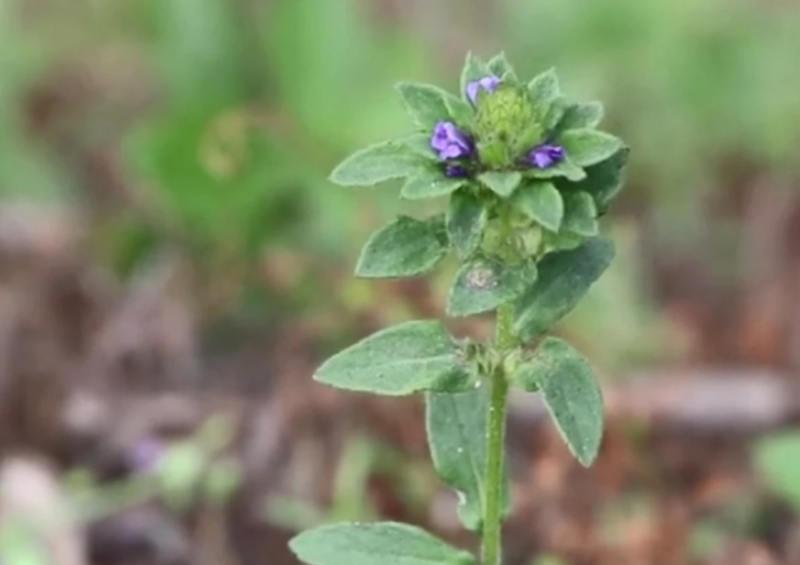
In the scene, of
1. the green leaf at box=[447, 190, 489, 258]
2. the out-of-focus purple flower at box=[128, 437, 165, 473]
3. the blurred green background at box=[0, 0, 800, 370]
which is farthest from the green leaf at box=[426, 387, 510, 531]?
the blurred green background at box=[0, 0, 800, 370]

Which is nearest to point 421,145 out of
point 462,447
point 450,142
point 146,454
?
point 450,142

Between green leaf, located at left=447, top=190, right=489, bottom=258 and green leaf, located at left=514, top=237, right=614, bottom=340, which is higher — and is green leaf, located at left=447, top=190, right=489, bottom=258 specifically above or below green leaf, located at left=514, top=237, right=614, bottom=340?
above

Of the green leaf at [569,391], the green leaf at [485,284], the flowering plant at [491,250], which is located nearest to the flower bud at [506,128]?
the flowering plant at [491,250]

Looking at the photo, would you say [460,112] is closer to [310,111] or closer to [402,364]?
[402,364]

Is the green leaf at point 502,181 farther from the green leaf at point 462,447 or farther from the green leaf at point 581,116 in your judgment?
the green leaf at point 462,447

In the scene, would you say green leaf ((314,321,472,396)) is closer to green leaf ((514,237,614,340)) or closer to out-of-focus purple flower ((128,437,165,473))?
green leaf ((514,237,614,340))
